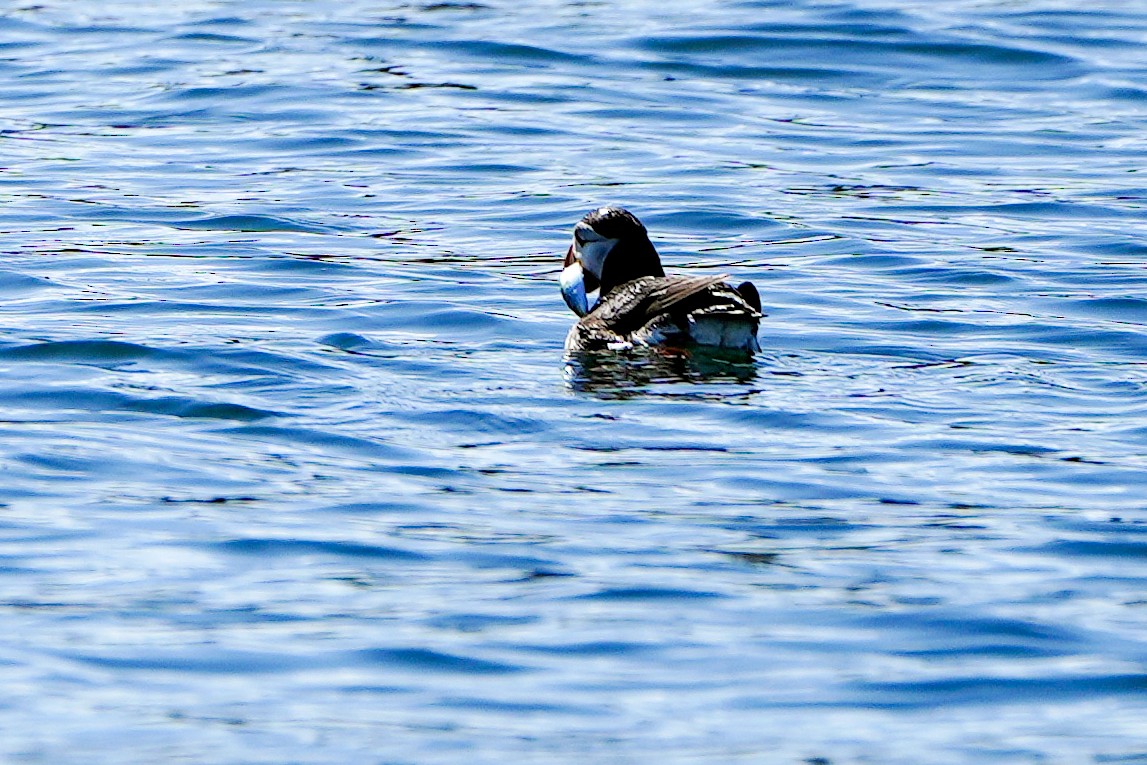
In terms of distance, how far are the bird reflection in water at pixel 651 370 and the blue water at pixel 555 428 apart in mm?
37

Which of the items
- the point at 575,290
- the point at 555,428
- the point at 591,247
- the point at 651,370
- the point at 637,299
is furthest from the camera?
the point at 591,247

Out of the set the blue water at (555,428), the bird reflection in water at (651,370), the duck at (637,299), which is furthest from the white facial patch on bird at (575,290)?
the bird reflection in water at (651,370)

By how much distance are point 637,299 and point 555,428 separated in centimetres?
187

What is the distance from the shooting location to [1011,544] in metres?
7.19

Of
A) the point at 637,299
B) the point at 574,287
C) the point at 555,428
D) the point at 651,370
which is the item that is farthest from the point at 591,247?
the point at 555,428

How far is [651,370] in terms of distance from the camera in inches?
393

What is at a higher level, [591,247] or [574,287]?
[591,247]

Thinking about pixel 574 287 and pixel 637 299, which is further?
pixel 574 287

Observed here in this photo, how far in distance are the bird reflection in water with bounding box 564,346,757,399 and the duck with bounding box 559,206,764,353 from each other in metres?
0.05

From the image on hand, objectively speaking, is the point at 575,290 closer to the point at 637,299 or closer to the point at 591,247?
the point at 591,247

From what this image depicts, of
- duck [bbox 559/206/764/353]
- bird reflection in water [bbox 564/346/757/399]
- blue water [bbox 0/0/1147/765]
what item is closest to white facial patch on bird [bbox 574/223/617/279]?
duck [bbox 559/206/764/353]

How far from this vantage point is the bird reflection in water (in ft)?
31.3

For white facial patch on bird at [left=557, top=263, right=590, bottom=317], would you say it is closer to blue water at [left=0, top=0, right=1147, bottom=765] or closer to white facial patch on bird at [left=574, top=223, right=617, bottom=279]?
white facial patch on bird at [left=574, top=223, right=617, bottom=279]

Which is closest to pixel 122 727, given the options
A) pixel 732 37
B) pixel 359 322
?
pixel 359 322
